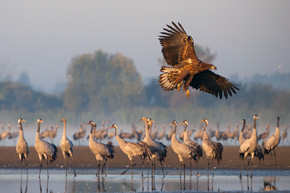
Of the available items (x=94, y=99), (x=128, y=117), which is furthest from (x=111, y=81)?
(x=128, y=117)

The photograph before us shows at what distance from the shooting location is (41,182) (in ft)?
51.7

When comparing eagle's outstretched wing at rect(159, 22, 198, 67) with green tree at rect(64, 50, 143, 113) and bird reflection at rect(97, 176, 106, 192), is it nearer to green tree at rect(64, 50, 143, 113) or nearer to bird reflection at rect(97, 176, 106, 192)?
bird reflection at rect(97, 176, 106, 192)

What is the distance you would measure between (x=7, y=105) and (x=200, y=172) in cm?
3239

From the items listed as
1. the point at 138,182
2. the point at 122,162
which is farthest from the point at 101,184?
the point at 122,162

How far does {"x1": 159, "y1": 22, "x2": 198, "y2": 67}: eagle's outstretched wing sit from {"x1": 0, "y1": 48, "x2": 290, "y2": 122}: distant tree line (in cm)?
2796

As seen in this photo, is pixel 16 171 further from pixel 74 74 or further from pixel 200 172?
pixel 74 74

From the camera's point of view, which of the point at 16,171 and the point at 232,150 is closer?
the point at 16,171

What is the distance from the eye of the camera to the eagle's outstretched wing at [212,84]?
525 inches

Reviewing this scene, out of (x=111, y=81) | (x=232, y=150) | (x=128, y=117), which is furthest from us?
(x=111, y=81)

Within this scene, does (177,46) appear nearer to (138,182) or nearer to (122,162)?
(138,182)

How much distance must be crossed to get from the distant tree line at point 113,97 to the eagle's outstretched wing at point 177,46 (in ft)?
91.7

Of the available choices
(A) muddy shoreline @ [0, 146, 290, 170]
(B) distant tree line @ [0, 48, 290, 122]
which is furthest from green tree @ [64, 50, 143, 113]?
(A) muddy shoreline @ [0, 146, 290, 170]

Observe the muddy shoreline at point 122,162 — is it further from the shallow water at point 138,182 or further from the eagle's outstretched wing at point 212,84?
the eagle's outstretched wing at point 212,84

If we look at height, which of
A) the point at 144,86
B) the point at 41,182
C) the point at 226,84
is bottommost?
the point at 41,182
